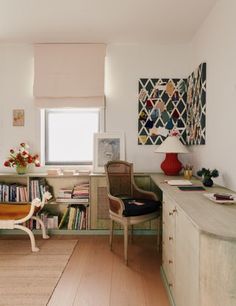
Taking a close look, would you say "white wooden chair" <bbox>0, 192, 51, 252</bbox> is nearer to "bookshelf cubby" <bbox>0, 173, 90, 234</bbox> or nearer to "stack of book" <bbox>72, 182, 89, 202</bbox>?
"bookshelf cubby" <bbox>0, 173, 90, 234</bbox>

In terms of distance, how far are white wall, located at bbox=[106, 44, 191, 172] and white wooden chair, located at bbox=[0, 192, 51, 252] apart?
4.35 ft

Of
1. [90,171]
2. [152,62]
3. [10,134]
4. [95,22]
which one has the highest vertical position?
[95,22]

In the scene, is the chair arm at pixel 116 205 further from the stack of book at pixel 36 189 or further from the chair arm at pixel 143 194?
the stack of book at pixel 36 189

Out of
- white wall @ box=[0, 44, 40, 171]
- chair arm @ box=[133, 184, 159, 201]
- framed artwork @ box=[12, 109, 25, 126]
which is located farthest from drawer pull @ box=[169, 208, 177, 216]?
framed artwork @ box=[12, 109, 25, 126]

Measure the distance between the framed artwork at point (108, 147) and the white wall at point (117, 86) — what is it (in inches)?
3.6

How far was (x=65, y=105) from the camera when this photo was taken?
370 centimetres

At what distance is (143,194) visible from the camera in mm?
3277

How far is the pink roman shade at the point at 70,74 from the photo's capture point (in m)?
3.65

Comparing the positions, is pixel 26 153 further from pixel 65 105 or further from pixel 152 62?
pixel 152 62

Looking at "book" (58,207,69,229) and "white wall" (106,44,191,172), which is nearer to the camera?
"book" (58,207,69,229)

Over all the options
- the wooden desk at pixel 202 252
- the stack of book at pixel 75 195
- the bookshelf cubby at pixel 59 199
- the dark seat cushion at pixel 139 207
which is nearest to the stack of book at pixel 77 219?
the bookshelf cubby at pixel 59 199

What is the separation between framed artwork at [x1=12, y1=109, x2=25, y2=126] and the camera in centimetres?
377

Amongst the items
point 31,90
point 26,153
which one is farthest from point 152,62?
point 26,153

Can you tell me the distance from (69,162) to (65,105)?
819mm
